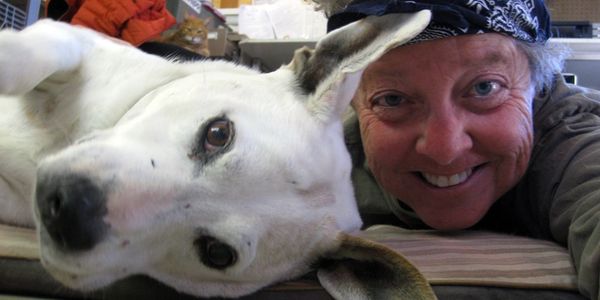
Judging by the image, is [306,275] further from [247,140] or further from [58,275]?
[58,275]

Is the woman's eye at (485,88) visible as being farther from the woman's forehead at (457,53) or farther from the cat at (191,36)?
the cat at (191,36)

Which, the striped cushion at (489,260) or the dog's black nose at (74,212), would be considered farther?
the striped cushion at (489,260)

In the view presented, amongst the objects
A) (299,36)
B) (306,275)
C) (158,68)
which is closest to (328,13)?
(158,68)

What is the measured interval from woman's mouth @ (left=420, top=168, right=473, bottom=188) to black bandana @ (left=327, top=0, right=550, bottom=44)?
444 mm

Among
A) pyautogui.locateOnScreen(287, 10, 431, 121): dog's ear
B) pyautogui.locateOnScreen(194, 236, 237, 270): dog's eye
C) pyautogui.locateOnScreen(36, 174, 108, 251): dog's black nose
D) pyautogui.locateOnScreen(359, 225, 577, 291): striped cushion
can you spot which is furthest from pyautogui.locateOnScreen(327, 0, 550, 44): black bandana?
pyautogui.locateOnScreen(36, 174, 108, 251): dog's black nose

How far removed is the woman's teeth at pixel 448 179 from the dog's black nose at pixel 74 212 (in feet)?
3.78

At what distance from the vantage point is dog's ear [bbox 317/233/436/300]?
3.83 feet

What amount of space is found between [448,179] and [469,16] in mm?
517

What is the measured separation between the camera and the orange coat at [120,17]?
3137 mm

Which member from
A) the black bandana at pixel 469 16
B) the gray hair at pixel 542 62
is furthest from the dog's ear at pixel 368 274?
the gray hair at pixel 542 62

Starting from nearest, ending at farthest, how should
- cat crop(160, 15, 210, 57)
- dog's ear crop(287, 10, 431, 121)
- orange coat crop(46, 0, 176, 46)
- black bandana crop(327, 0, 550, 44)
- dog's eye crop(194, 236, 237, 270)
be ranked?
1. dog's eye crop(194, 236, 237, 270)
2. dog's ear crop(287, 10, 431, 121)
3. black bandana crop(327, 0, 550, 44)
4. orange coat crop(46, 0, 176, 46)
5. cat crop(160, 15, 210, 57)

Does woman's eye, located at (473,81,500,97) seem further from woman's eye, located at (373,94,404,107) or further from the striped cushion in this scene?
the striped cushion

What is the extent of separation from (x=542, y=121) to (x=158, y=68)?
1244mm

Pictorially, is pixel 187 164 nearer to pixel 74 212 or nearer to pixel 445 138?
pixel 74 212
